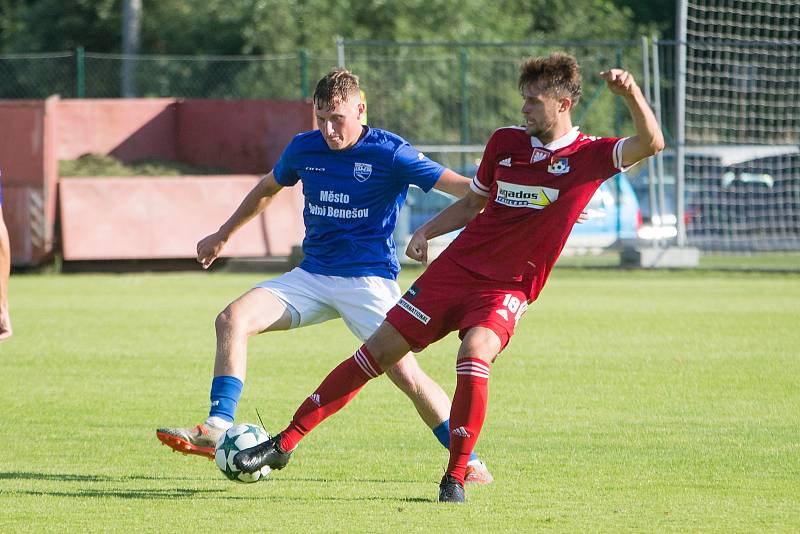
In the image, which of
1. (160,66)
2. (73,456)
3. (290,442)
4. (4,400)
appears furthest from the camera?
(160,66)

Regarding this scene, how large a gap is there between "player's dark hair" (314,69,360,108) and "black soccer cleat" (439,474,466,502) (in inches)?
77.2

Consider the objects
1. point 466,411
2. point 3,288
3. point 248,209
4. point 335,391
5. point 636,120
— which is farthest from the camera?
point 248,209

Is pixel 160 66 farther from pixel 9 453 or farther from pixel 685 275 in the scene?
pixel 9 453

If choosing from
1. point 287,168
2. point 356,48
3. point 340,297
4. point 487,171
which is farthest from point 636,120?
point 356,48

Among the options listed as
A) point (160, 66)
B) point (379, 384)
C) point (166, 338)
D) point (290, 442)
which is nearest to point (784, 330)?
point (379, 384)

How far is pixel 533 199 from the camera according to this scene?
20.1ft

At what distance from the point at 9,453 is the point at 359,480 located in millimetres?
1945

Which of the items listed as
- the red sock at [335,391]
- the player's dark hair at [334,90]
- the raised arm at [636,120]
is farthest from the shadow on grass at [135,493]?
the raised arm at [636,120]

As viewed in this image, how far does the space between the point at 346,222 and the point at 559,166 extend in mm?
1329

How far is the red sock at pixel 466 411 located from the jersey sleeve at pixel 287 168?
1.65m

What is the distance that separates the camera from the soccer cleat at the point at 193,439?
244 inches

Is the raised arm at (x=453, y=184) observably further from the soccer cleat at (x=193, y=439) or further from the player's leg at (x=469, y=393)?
the soccer cleat at (x=193, y=439)

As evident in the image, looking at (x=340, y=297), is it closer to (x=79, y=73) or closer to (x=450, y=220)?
(x=450, y=220)

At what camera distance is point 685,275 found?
19625 mm
